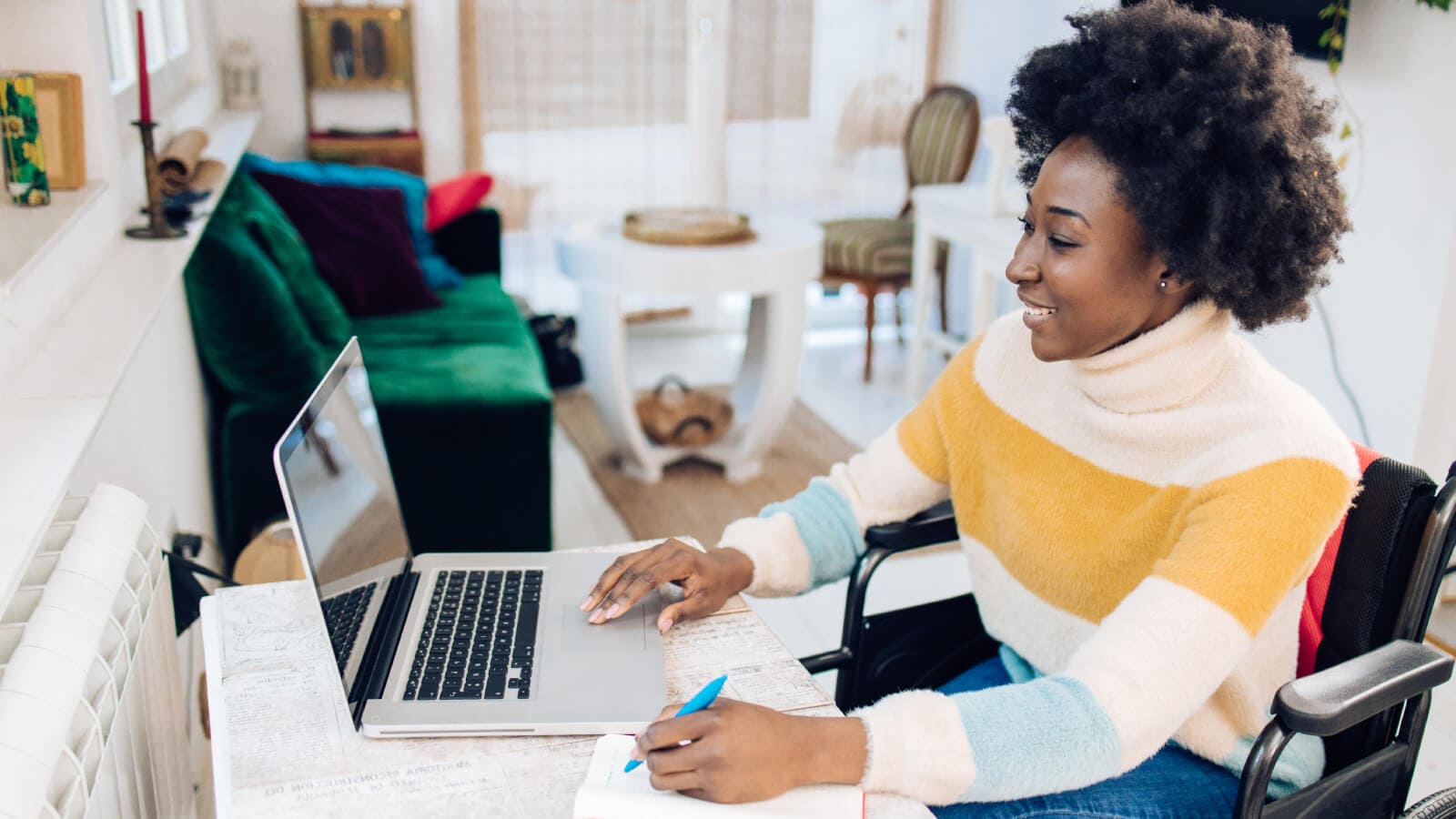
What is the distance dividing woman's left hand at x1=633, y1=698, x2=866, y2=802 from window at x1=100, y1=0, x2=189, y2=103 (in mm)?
1923

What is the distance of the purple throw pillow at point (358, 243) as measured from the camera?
337 cm

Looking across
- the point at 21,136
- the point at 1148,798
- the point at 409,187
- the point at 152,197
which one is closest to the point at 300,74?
the point at 409,187

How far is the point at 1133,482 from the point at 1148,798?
306mm

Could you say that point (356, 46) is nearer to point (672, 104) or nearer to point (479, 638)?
point (672, 104)

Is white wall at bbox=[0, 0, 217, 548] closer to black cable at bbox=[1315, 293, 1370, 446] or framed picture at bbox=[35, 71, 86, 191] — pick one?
framed picture at bbox=[35, 71, 86, 191]

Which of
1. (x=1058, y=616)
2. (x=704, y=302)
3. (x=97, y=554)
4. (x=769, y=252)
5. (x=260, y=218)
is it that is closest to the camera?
(x=97, y=554)

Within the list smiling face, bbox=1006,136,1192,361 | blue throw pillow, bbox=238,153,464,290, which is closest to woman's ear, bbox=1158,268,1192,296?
smiling face, bbox=1006,136,1192,361

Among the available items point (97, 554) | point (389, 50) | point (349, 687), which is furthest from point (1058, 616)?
point (389, 50)

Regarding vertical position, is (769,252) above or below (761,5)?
below

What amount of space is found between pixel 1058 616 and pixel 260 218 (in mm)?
2047

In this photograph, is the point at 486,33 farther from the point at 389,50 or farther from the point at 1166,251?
the point at 1166,251

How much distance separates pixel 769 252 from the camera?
3.25m

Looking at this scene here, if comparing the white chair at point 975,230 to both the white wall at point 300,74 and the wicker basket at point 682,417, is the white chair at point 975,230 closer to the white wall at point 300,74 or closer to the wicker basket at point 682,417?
the wicker basket at point 682,417

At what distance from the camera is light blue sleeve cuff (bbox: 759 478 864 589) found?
4.76 ft
